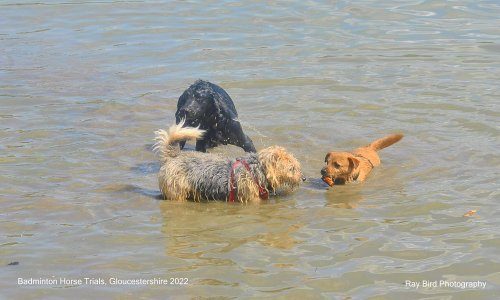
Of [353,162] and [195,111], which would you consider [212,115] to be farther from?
[353,162]

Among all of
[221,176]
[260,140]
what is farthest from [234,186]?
[260,140]

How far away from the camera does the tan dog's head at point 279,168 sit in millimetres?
7453

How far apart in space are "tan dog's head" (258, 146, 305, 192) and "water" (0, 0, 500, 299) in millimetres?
187

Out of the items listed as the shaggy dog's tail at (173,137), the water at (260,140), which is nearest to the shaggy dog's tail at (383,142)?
the water at (260,140)

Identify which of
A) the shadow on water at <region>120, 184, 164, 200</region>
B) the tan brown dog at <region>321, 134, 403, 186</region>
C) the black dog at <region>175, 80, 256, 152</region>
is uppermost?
the black dog at <region>175, 80, 256, 152</region>

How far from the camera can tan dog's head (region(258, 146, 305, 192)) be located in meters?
7.45

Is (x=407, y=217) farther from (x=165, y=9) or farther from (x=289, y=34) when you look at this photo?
(x=165, y=9)

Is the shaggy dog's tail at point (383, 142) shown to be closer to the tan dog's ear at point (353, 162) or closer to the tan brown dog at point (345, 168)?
the tan brown dog at point (345, 168)

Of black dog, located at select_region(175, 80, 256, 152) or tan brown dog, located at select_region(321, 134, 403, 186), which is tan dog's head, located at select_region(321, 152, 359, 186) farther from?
black dog, located at select_region(175, 80, 256, 152)

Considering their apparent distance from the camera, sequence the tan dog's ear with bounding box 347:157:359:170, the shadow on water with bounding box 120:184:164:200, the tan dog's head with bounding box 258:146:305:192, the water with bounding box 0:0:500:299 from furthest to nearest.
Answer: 1. the tan dog's ear with bounding box 347:157:359:170
2. the shadow on water with bounding box 120:184:164:200
3. the tan dog's head with bounding box 258:146:305:192
4. the water with bounding box 0:0:500:299

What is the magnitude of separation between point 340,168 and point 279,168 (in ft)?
2.50

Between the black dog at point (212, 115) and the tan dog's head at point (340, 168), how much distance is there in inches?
38.2

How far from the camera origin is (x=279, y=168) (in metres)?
7.45

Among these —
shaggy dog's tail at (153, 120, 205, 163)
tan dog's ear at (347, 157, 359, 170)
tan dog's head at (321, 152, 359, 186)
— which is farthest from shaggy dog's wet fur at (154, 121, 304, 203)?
tan dog's ear at (347, 157, 359, 170)
